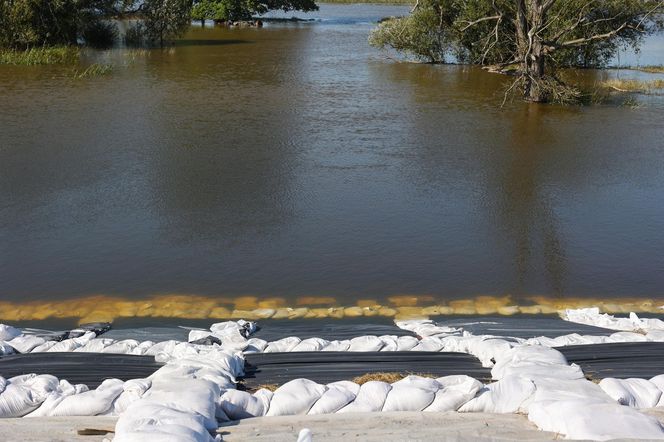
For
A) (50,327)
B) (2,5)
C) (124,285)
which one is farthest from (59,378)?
(2,5)

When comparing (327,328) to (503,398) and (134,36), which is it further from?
(134,36)

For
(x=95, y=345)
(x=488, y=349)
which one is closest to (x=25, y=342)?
(x=95, y=345)

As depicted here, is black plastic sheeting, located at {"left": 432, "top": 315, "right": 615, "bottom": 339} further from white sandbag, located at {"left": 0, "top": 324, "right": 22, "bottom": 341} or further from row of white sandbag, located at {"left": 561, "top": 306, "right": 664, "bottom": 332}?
white sandbag, located at {"left": 0, "top": 324, "right": 22, "bottom": 341}

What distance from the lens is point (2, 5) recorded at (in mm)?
23359

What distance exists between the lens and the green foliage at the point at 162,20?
28.0m

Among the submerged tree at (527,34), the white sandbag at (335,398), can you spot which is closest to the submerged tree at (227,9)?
the submerged tree at (527,34)

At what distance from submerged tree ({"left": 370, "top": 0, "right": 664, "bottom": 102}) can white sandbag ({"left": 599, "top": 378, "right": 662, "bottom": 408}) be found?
12530mm

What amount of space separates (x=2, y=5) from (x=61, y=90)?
24.9 feet

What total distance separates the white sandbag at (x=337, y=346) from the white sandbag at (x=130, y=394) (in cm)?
160

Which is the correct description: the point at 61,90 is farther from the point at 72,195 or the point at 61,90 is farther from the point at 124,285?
the point at 124,285

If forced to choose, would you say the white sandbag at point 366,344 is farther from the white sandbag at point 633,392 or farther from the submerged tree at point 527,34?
the submerged tree at point 527,34

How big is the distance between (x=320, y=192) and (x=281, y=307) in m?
3.55

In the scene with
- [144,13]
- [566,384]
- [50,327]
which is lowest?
[50,327]

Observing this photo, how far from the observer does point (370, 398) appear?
4.98 m
